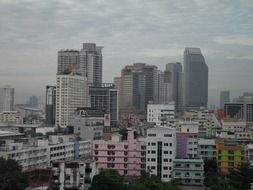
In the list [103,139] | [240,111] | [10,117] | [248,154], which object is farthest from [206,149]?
[240,111]

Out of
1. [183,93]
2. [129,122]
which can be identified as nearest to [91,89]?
[129,122]

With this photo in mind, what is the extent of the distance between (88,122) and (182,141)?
7.02 meters

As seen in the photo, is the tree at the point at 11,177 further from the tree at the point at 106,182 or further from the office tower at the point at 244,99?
the office tower at the point at 244,99

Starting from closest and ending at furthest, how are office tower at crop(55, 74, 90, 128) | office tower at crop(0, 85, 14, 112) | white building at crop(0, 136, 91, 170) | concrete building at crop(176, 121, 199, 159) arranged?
white building at crop(0, 136, 91, 170), concrete building at crop(176, 121, 199, 159), office tower at crop(55, 74, 90, 128), office tower at crop(0, 85, 14, 112)

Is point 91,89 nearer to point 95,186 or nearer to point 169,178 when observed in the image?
point 169,178

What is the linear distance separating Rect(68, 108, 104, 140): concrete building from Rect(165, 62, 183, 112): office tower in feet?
116

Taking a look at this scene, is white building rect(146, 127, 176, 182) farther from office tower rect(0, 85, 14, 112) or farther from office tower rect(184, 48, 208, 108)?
office tower rect(184, 48, 208, 108)

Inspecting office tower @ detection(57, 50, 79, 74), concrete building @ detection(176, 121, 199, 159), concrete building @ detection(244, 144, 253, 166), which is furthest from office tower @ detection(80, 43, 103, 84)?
concrete building @ detection(244, 144, 253, 166)

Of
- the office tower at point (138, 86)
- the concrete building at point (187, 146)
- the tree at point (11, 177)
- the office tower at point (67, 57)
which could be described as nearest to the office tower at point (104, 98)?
the office tower at point (67, 57)

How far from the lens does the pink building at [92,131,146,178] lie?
15281mm

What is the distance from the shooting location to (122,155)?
15414mm

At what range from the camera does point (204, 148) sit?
56.2 feet

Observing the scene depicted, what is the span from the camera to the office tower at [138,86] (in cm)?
5188

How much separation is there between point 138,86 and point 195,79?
17.2 meters
